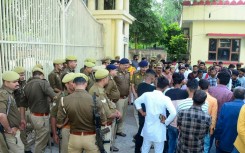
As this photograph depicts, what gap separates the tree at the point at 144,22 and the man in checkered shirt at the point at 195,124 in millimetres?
12844

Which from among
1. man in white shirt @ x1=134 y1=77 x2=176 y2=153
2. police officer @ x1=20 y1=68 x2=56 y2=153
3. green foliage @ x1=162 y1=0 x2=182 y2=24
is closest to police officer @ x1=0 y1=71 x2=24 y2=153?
police officer @ x1=20 y1=68 x2=56 y2=153

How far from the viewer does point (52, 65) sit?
6.29m

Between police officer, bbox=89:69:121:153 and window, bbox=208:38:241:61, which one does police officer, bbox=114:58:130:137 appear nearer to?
police officer, bbox=89:69:121:153

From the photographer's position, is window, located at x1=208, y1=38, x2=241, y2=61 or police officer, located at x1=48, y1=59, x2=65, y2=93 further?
window, located at x1=208, y1=38, x2=241, y2=61

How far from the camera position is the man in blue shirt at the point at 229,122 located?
3.75m

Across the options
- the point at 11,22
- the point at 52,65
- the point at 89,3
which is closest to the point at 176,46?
the point at 89,3

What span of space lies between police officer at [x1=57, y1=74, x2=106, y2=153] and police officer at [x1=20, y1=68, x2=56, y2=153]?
3.88ft

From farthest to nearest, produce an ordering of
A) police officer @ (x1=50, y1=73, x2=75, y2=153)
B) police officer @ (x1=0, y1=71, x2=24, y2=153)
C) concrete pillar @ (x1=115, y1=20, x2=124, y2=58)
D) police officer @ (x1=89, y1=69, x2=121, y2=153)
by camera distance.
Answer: concrete pillar @ (x1=115, y1=20, x2=124, y2=58) → police officer @ (x1=89, y1=69, x2=121, y2=153) → police officer @ (x1=50, y1=73, x2=75, y2=153) → police officer @ (x1=0, y1=71, x2=24, y2=153)

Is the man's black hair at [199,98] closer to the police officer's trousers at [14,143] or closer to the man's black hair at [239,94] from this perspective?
the man's black hair at [239,94]

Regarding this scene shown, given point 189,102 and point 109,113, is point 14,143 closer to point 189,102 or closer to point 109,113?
point 109,113

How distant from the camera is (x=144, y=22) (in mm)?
16062

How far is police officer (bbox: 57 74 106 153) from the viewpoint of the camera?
3.34 m

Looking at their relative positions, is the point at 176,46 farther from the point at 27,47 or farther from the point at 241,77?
the point at 27,47

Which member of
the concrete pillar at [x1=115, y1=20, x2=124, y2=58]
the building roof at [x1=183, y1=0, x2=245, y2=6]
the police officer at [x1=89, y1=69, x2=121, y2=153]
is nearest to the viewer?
the police officer at [x1=89, y1=69, x2=121, y2=153]
